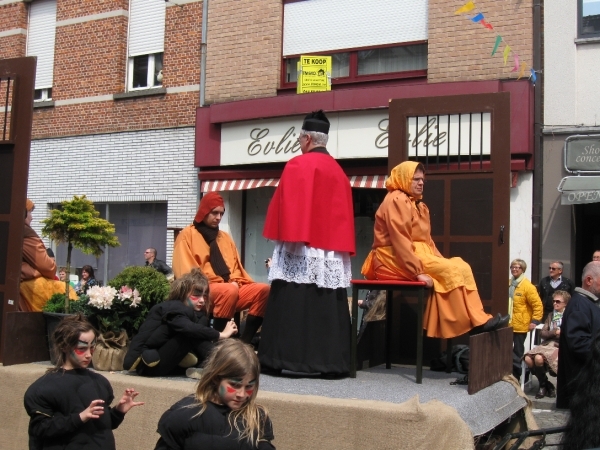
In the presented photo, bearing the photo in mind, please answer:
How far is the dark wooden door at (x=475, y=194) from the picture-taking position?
253 inches

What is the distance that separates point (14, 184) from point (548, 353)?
6.21m

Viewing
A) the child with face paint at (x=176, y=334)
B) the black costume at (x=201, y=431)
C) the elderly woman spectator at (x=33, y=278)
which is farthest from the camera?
the elderly woman spectator at (x=33, y=278)

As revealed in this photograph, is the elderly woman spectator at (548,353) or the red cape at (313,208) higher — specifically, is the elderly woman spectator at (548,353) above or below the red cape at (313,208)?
below

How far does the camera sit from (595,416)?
12.6ft

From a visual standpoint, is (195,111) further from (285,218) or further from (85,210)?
(285,218)

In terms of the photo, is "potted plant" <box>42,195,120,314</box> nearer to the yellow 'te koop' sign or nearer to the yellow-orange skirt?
the yellow-orange skirt

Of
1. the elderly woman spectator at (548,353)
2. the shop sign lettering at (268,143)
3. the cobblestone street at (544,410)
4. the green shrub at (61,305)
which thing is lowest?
the cobblestone street at (544,410)

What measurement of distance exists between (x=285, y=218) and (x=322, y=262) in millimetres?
394

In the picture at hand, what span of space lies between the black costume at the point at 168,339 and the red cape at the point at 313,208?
0.78m

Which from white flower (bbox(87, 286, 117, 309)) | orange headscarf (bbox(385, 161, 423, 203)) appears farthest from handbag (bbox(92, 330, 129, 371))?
orange headscarf (bbox(385, 161, 423, 203))

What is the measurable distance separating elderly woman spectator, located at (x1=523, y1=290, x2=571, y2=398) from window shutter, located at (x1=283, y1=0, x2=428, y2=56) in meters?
4.92

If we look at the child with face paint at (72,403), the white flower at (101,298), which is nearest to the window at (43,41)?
the white flower at (101,298)

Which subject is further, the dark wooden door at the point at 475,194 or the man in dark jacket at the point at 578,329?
the dark wooden door at the point at 475,194

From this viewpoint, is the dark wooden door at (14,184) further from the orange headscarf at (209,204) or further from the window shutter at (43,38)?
the window shutter at (43,38)
